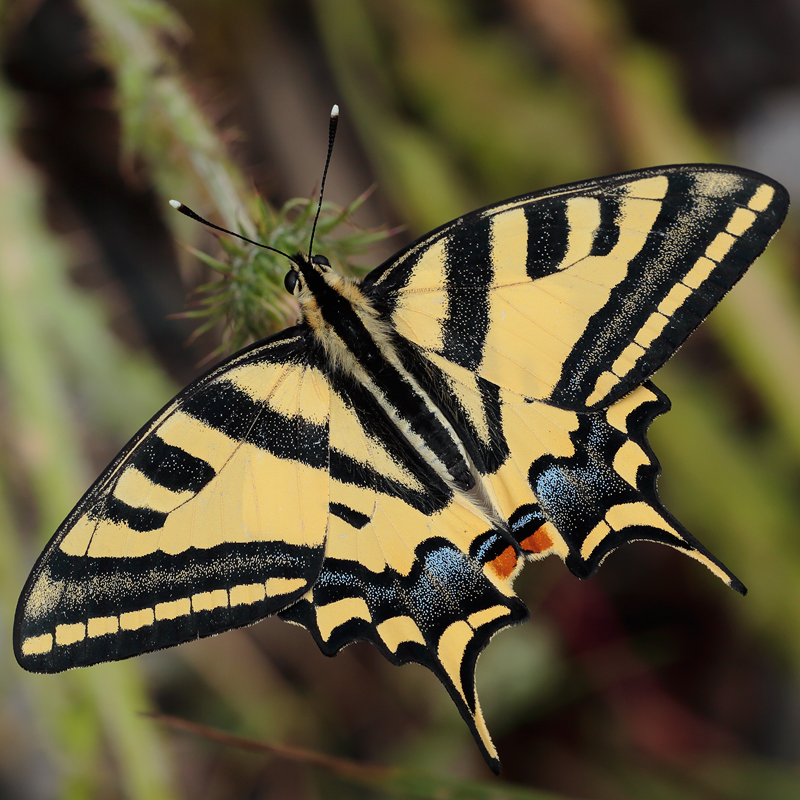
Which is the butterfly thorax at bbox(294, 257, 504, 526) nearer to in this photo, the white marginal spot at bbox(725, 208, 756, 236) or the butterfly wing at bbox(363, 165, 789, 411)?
the butterfly wing at bbox(363, 165, 789, 411)

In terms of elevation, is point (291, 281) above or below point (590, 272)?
above

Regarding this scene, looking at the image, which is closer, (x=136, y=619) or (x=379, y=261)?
(x=136, y=619)

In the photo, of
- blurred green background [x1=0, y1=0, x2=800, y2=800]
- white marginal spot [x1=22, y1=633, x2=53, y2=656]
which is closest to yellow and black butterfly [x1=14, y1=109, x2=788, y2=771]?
white marginal spot [x1=22, y1=633, x2=53, y2=656]

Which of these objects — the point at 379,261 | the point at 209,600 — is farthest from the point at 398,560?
the point at 379,261

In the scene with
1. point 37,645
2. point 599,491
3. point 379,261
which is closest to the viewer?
point 37,645

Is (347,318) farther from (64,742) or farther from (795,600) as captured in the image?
(795,600)

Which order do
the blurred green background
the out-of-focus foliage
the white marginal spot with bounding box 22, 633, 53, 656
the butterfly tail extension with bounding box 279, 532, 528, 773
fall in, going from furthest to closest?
1. the blurred green background
2. the out-of-focus foliage
3. the butterfly tail extension with bounding box 279, 532, 528, 773
4. the white marginal spot with bounding box 22, 633, 53, 656

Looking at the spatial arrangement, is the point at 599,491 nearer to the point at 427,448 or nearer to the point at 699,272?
the point at 427,448

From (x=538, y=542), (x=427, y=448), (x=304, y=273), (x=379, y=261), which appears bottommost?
(x=538, y=542)
